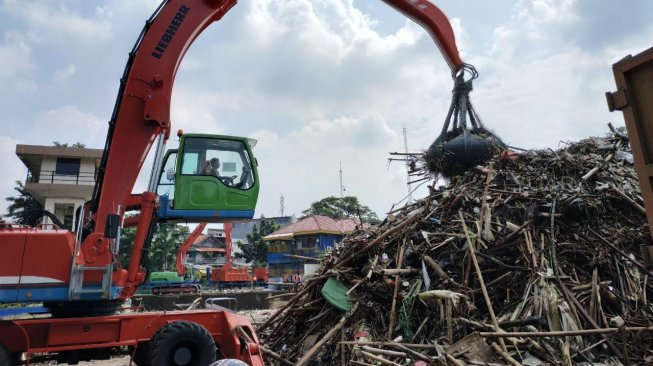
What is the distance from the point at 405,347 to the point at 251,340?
6.26 ft

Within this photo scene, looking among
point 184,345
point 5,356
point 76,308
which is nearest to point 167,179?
point 76,308

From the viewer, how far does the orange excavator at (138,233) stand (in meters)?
4.85

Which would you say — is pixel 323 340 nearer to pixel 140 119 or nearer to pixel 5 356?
pixel 5 356

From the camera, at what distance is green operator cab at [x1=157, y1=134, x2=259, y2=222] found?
579 cm

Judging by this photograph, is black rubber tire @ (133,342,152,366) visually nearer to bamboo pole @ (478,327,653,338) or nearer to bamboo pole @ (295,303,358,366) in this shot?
bamboo pole @ (295,303,358,366)

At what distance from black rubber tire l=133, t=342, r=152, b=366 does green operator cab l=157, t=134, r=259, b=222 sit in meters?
1.61

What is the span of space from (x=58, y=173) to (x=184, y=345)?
80.2 ft

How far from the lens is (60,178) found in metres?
24.9

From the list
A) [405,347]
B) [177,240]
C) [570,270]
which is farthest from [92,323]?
[177,240]

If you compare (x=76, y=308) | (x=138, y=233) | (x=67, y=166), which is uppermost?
(x=67, y=166)

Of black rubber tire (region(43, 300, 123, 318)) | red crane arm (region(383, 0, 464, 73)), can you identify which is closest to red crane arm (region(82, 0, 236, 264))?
black rubber tire (region(43, 300, 123, 318))

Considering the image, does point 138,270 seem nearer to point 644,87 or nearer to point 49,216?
point 49,216

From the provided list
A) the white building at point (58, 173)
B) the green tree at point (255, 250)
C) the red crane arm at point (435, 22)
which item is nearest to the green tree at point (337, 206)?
the green tree at point (255, 250)

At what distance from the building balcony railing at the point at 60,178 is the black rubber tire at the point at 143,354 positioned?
865 inches
